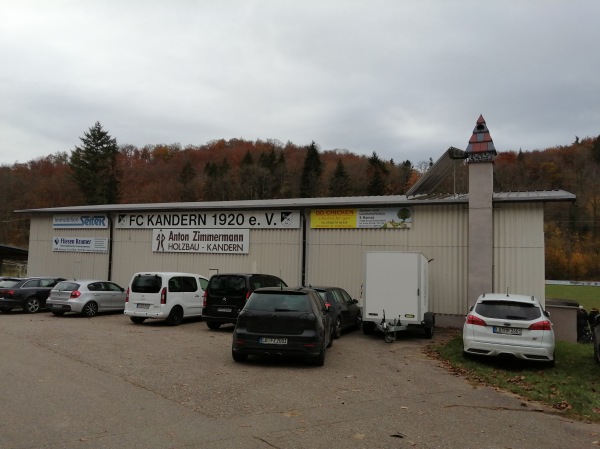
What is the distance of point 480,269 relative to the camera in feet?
53.4

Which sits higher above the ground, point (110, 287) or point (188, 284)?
point (188, 284)

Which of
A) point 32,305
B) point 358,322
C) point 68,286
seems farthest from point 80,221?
point 358,322

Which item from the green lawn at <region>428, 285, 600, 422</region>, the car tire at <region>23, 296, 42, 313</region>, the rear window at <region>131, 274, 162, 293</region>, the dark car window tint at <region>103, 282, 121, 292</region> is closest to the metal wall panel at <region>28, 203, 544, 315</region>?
the dark car window tint at <region>103, 282, 121, 292</region>

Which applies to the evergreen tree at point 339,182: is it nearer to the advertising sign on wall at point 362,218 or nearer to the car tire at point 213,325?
the advertising sign on wall at point 362,218

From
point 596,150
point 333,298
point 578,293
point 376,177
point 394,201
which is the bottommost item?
point 578,293

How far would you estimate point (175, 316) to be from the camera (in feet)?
53.5

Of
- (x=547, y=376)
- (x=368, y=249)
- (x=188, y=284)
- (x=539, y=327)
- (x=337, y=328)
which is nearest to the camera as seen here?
(x=547, y=376)

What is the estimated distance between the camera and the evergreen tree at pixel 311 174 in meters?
73.0

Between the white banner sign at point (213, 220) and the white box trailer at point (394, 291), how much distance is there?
658cm

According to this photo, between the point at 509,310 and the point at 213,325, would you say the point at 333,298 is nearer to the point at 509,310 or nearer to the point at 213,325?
the point at 213,325

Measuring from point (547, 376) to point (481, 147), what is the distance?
9037 mm

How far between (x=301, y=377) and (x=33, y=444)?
4.55 m

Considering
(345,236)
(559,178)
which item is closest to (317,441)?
(345,236)

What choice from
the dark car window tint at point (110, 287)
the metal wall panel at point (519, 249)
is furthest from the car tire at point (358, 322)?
the dark car window tint at point (110, 287)
